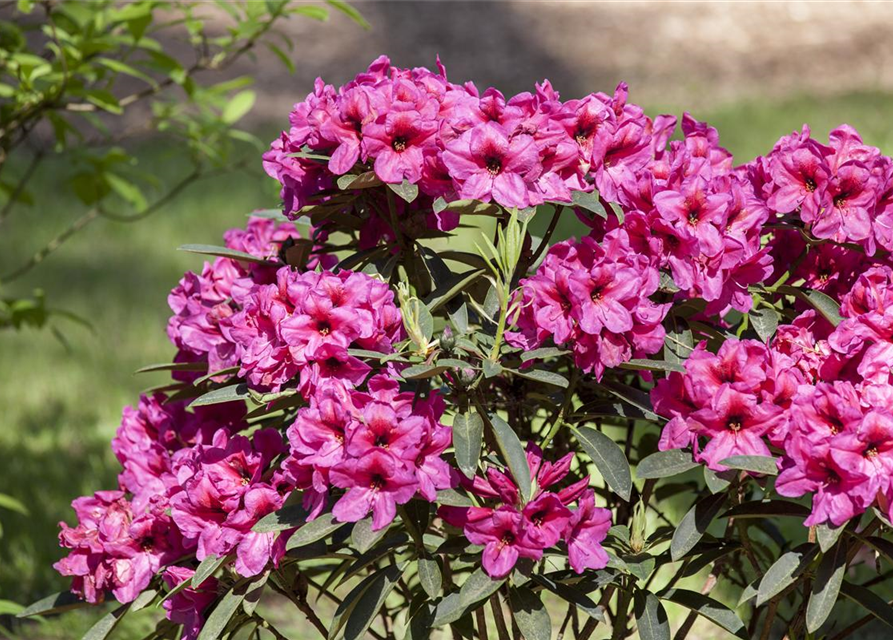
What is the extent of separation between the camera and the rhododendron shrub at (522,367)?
1.34m

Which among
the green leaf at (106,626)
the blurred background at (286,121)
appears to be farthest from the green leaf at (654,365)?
the blurred background at (286,121)

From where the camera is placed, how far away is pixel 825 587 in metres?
1.38

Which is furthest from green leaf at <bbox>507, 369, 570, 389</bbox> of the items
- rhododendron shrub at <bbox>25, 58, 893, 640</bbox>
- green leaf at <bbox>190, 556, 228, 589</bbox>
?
green leaf at <bbox>190, 556, 228, 589</bbox>

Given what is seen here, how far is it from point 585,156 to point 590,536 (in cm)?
50

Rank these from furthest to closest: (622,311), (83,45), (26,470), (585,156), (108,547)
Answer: (26,470), (83,45), (108,547), (585,156), (622,311)

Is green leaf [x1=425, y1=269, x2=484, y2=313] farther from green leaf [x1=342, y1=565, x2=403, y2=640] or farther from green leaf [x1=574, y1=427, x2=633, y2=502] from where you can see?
green leaf [x1=342, y1=565, x2=403, y2=640]

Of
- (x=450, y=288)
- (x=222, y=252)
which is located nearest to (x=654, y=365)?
(x=450, y=288)

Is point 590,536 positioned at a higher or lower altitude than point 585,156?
lower

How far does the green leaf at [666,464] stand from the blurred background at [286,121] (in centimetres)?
130

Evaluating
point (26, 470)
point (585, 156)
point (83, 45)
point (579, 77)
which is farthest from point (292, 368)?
point (579, 77)

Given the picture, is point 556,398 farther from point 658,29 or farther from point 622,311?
point 658,29

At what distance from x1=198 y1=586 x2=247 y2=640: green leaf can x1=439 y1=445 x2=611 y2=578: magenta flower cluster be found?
0.32 metres

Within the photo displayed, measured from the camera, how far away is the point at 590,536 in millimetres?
1416

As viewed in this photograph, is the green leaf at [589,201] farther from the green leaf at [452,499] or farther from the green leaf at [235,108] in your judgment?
the green leaf at [235,108]
